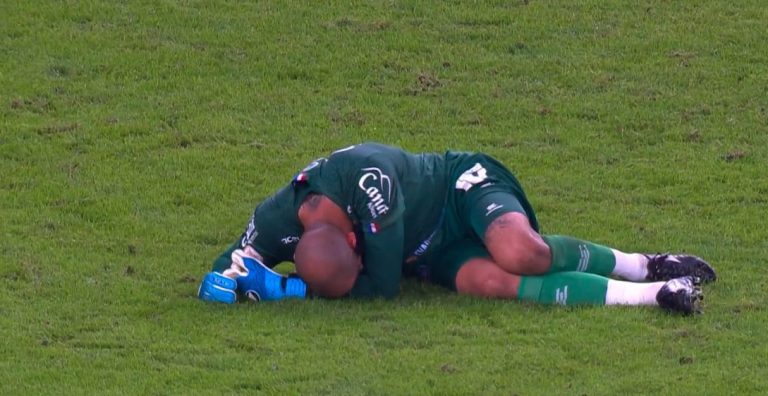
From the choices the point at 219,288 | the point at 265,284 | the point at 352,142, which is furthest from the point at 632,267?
the point at 352,142

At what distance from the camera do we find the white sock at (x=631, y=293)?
334 inches

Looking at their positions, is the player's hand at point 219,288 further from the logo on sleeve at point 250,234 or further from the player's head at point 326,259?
the player's head at point 326,259

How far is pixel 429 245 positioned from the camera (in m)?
9.03

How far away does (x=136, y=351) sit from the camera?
26.0 feet

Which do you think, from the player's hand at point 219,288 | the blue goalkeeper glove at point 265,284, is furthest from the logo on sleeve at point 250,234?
the player's hand at point 219,288

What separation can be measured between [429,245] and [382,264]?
1.75 feet

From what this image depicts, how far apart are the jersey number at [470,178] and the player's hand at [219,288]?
146 cm

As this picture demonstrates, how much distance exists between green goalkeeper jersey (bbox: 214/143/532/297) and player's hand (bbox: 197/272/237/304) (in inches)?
9.3

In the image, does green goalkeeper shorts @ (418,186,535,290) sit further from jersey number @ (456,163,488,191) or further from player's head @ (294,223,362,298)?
player's head @ (294,223,362,298)

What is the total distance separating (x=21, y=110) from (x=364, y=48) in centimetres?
328

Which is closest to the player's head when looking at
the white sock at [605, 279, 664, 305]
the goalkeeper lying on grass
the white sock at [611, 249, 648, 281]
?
the goalkeeper lying on grass

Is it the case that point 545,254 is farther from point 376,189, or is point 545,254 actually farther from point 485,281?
point 376,189

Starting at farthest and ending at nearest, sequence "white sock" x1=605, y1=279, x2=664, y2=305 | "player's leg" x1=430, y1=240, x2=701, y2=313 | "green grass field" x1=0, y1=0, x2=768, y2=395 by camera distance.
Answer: "white sock" x1=605, y1=279, x2=664, y2=305
"player's leg" x1=430, y1=240, x2=701, y2=313
"green grass field" x1=0, y1=0, x2=768, y2=395

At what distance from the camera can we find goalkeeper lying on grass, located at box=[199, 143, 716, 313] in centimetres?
852
